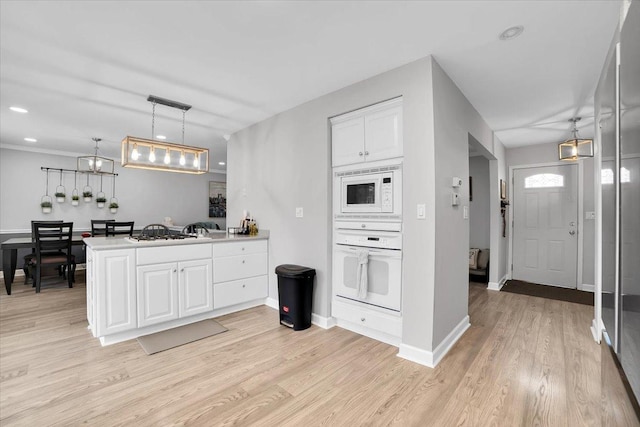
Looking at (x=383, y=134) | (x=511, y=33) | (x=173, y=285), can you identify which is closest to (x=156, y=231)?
(x=173, y=285)

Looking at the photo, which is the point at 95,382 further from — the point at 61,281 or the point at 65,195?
the point at 65,195

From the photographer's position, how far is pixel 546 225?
4961mm

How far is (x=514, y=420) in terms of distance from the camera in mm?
1672

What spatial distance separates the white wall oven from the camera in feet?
8.38

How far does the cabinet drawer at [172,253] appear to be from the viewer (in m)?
2.74

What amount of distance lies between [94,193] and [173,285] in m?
4.80

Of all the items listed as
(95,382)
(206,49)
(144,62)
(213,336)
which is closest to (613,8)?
(206,49)

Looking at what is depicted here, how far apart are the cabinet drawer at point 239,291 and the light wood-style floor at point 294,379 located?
16.8 inches

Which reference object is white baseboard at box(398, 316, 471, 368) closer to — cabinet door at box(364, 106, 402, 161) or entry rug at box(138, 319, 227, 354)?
cabinet door at box(364, 106, 402, 161)

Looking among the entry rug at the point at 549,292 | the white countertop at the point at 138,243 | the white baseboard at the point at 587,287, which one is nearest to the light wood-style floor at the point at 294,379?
the white countertop at the point at 138,243

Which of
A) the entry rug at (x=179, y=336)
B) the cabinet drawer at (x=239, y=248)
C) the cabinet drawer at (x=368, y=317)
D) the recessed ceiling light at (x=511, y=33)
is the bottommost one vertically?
the entry rug at (x=179, y=336)

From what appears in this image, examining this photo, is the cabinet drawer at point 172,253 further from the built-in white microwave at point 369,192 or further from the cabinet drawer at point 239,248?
the built-in white microwave at point 369,192

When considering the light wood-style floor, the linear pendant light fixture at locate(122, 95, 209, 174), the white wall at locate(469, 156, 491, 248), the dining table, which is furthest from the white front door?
the dining table

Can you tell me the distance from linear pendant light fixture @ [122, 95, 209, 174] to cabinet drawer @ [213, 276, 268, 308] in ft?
4.56
